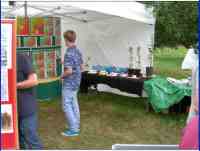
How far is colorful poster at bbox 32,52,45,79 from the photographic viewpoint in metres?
9.10

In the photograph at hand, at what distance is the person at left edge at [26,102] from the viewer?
13.0 feet

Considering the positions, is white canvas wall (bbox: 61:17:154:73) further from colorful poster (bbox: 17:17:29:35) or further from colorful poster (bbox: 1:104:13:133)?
colorful poster (bbox: 1:104:13:133)

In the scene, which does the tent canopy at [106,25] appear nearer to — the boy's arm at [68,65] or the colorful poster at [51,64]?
the colorful poster at [51,64]

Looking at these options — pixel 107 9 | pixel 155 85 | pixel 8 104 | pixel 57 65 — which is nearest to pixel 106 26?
pixel 57 65

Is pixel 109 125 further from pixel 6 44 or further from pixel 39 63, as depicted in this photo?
pixel 6 44

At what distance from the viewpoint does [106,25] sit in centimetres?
1041

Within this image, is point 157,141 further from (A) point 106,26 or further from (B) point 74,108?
(A) point 106,26

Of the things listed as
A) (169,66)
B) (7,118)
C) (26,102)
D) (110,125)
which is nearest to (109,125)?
(110,125)

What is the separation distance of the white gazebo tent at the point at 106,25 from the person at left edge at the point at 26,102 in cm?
396

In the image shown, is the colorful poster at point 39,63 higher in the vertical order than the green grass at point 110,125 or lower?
higher

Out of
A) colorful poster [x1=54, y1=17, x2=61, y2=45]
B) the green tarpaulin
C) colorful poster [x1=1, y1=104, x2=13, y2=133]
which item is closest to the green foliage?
the green tarpaulin

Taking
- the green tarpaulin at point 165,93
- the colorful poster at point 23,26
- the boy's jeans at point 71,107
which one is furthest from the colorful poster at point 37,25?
the boy's jeans at point 71,107

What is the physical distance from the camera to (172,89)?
7430 millimetres

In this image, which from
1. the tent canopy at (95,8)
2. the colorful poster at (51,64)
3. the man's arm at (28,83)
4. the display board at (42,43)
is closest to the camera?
the man's arm at (28,83)
